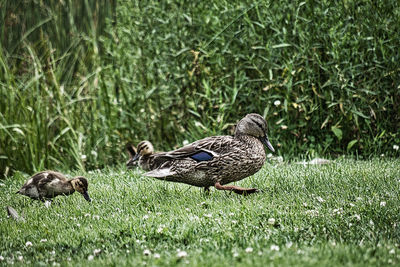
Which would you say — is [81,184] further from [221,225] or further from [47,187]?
[221,225]

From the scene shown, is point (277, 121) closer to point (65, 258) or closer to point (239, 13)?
point (239, 13)

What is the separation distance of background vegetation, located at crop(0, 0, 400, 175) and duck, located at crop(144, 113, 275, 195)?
228 centimetres

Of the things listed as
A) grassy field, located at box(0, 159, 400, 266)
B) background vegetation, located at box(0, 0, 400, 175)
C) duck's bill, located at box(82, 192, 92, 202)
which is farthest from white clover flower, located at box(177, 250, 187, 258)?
background vegetation, located at box(0, 0, 400, 175)

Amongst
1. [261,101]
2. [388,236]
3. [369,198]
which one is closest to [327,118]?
[261,101]

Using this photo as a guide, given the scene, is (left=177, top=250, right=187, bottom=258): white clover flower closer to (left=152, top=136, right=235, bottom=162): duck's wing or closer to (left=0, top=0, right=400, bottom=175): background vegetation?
(left=152, top=136, right=235, bottom=162): duck's wing

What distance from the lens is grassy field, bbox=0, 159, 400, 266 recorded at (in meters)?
3.85

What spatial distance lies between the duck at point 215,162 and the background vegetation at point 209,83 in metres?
2.28

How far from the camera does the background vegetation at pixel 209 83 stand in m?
7.99

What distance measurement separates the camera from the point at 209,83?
8656 millimetres

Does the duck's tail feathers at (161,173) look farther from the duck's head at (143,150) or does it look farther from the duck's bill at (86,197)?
the duck's head at (143,150)

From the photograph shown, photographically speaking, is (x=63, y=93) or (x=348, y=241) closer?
(x=348, y=241)

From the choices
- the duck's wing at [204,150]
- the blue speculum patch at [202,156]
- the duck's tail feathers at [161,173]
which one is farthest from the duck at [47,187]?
the blue speculum patch at [202,156]

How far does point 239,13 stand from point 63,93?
9.87 feet

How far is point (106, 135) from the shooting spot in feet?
29.2
